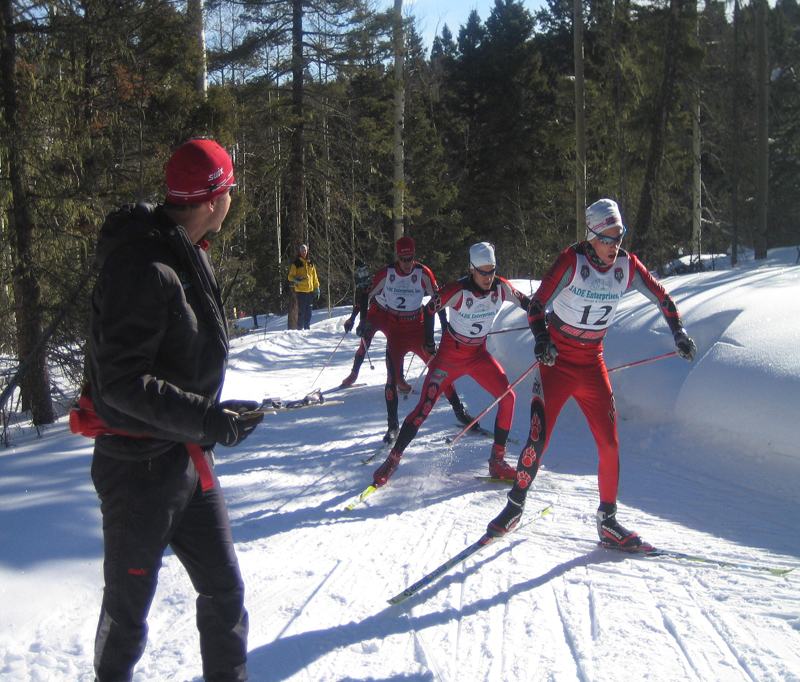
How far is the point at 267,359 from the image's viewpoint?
11.4 m

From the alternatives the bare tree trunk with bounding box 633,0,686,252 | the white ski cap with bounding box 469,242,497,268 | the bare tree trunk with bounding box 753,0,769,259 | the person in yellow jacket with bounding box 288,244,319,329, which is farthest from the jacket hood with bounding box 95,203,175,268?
the bare tree trunk with bounding box 753,0,769,259

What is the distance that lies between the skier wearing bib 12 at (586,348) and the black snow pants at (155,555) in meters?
2.25

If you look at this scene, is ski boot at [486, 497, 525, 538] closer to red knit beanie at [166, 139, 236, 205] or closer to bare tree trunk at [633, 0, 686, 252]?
red knit beanie at [166, 139, 236, 205]

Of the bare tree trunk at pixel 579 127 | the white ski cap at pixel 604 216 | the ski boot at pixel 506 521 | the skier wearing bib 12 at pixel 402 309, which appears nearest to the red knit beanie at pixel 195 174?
the white ski cap at pixel 604 216

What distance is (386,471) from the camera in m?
5.16

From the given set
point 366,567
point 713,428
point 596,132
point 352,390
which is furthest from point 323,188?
point 366,567

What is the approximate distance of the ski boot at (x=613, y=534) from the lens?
383 centimetres

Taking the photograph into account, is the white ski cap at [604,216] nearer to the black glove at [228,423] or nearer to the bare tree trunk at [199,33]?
the black glove at [228,423]

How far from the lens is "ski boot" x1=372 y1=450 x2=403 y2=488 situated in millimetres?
5109

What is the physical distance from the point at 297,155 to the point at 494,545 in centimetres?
1345

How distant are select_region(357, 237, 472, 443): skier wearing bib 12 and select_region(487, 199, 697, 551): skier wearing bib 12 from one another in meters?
2.55

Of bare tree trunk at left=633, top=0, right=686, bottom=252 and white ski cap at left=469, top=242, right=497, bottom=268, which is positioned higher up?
bare tree trunk at left=633, top=0, right=686, bottom=252

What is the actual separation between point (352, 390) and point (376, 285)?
2.10 m

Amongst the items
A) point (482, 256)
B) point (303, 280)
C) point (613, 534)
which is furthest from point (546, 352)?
point (303, 280)
